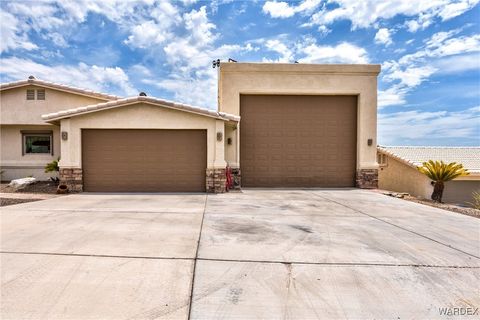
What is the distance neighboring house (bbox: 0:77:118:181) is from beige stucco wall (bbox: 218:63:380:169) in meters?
6.64

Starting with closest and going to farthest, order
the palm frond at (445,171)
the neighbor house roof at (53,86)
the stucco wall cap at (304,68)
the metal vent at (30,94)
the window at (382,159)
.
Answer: the palm frond at (445,171) < the stucco wall cap at (304,68) < the neighbor house roof at (53,86) < the metal vent at (30,94) < the window at (382,159)

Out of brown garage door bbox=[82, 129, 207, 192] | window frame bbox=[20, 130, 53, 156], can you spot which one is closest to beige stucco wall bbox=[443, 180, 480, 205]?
brown garage door bbox=[82, 129, 207, 192]

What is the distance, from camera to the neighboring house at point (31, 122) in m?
13.6

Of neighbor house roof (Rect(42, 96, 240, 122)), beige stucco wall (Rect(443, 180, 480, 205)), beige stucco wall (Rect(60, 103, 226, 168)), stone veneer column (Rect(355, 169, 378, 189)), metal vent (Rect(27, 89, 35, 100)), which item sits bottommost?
beige stucco wall (Rect(443, 180, 480, 205))

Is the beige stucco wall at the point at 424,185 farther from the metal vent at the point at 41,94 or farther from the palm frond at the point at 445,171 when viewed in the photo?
the metal vent at the point at 41,94

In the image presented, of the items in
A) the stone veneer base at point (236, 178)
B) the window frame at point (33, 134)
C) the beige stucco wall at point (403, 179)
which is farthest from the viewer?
the beige stucco wall at point (403, 179)

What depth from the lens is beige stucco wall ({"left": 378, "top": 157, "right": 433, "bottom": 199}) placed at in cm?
1438

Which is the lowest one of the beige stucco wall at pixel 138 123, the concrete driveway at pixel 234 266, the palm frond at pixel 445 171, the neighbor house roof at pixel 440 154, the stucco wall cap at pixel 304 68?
the concrete driveway at pixel 234 266

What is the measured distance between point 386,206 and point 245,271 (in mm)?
6734

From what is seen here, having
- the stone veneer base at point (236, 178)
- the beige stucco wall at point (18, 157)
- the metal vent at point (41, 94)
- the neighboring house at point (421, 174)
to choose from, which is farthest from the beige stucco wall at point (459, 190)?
the metal vent at point (41, 94)

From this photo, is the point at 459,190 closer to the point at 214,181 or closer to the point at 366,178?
the point at 366,178

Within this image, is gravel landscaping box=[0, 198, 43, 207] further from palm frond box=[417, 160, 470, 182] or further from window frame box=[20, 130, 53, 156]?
palm frond box=[417, 160, 470, 182]

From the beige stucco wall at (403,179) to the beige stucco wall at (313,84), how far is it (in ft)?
13.2

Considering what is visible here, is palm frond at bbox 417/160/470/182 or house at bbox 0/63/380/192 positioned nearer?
palm frond at bbox 417/160/470/182
